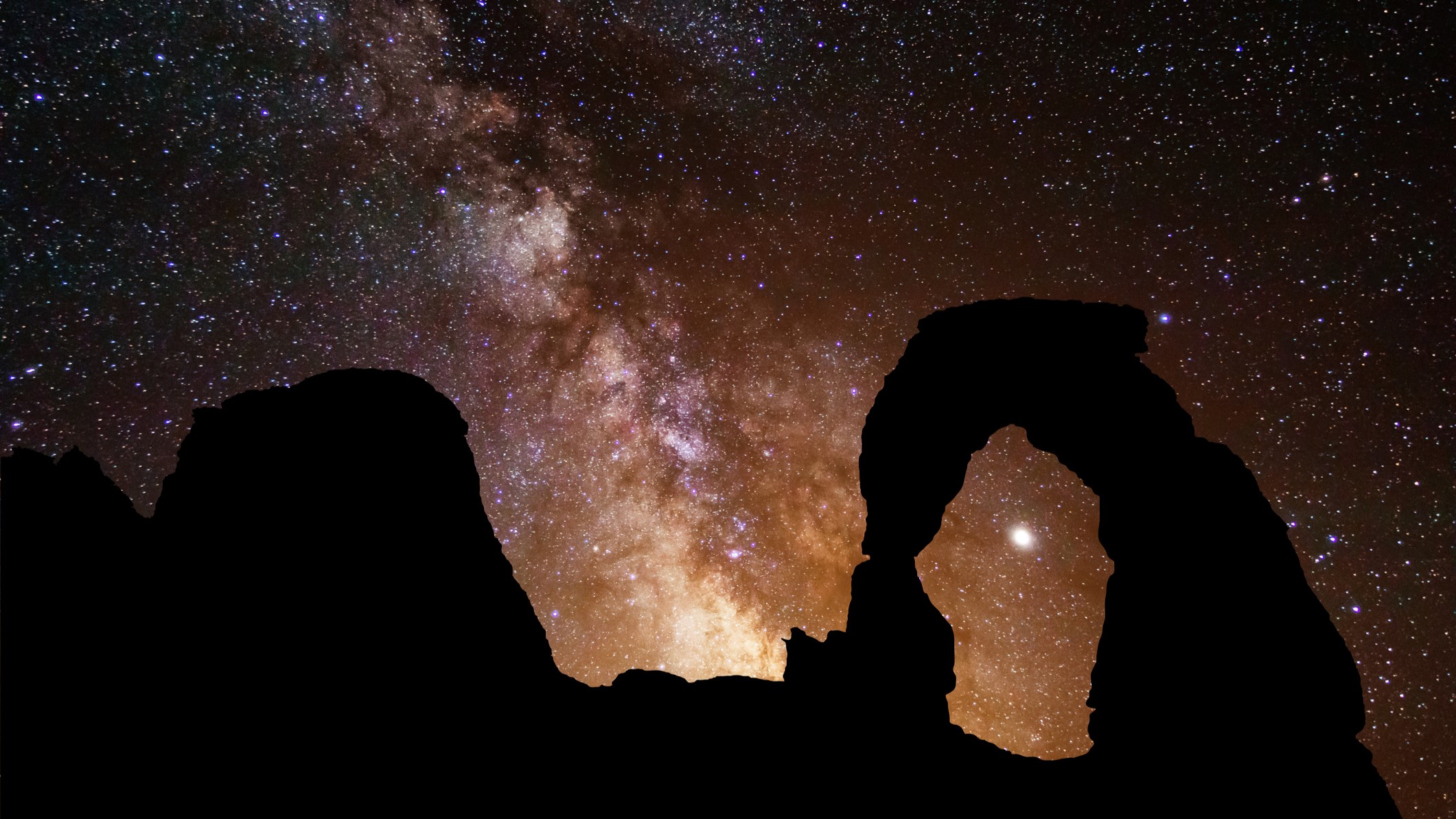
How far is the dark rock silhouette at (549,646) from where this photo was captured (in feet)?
28.1

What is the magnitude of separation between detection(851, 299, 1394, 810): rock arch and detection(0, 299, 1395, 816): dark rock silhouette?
48mm

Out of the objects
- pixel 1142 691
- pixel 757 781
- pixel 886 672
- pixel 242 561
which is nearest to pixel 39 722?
pixel 242 561

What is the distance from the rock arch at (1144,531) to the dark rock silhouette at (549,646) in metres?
0.05

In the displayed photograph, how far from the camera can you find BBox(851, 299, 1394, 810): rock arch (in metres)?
9.24

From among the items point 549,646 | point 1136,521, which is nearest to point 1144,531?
point 1136,521

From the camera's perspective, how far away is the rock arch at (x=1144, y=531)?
30.3ft

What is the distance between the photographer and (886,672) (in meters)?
13.1

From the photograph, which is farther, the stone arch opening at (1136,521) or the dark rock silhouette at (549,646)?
the stone arch opening at (1136,521)

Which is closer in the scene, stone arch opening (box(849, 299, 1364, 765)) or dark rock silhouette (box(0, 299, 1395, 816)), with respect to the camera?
dark rock silhouette (box(0, 299, 1395, 816))

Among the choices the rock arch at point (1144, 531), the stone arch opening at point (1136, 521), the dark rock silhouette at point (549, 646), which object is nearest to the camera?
the dark rock silhouette at point (549, 646)

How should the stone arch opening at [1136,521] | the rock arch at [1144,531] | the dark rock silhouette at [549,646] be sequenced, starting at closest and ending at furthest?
the dark rock silhouette at [549,646]
the rock arch at [1144,531]
the stone arch opening at [1136,521]

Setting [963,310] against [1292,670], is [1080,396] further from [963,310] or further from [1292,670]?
[1292,670]

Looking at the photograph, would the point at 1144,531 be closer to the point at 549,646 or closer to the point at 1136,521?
the point at 1136,521

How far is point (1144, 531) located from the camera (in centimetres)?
1129
